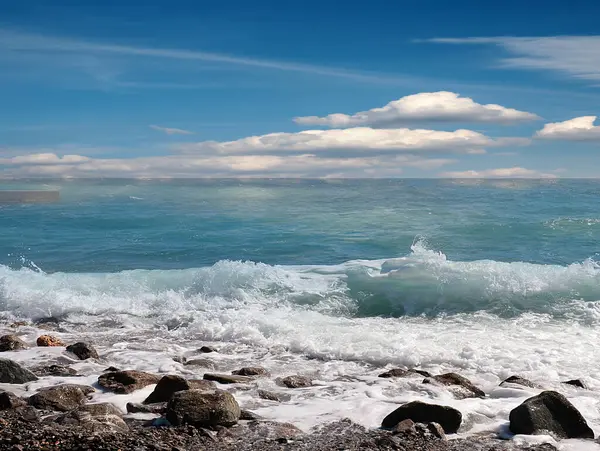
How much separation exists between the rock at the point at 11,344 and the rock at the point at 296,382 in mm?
4421

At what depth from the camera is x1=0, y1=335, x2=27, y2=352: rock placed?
29.6ft

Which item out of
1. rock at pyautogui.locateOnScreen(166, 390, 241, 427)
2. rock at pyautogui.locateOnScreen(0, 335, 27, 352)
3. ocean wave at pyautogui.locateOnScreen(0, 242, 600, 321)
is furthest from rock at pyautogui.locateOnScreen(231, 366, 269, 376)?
ocean wave at pyautogui.locateOnScreen(0, 242, 600, 321)

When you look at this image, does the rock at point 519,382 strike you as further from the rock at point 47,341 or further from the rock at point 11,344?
the rock at point 11,344

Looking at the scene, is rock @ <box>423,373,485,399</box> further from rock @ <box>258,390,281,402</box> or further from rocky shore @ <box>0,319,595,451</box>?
rock @ <box>258,390,281,402</box>

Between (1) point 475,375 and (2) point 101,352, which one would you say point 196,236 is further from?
(1) point 475,375

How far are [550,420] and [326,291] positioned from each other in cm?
875

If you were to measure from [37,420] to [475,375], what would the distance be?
225 inches

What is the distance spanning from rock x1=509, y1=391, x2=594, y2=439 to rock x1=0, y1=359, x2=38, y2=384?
567 centimetres

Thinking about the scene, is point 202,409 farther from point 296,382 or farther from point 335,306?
point 335,306

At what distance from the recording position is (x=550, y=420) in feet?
19.5

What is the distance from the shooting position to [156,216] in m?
33.7

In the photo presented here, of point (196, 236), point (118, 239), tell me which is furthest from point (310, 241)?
point (118, 239)

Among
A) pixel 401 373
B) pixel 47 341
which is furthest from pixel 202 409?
pixel 47 341

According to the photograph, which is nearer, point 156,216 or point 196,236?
point 196,236
